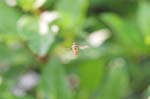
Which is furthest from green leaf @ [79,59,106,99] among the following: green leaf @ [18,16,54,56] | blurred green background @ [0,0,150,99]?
green leaf @ [18,16,54,56]

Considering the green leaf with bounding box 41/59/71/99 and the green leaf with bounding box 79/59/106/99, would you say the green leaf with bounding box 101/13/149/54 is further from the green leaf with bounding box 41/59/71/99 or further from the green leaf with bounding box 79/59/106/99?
the green leaf with bounding box 41/59/71/99

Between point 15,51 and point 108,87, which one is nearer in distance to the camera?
point 108,87

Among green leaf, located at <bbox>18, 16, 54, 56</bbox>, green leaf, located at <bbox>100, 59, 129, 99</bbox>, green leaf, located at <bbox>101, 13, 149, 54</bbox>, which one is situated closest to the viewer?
green leaf, located at <bbox>18, 16, 54, 56</bbox>

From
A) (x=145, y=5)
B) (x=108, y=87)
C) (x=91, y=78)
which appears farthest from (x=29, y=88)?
(x=145, y=5)

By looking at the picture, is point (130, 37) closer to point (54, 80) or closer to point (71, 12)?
point (71, 12)

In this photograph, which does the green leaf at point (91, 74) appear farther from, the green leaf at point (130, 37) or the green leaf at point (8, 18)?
the green leaf at point (8, 18)

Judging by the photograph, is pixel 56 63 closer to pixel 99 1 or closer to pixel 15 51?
pixel 15 51

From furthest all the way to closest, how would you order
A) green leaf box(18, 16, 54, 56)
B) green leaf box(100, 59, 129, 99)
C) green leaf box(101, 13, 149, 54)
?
green leaf box(101, 13, 149, 54) < green leaf box(100, 59, 129, 99) < green leaf box(18, 16, 54, 56)
